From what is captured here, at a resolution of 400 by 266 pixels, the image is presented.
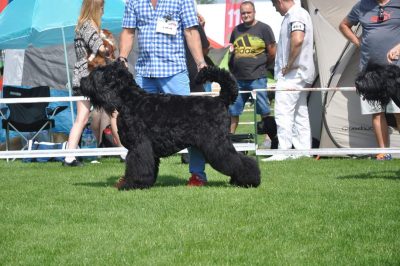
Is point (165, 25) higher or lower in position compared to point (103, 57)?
higher

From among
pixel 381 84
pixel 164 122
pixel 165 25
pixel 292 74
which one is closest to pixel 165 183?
pixel 164 122

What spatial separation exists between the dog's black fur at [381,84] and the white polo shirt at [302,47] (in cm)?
233

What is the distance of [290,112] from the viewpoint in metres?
9.51

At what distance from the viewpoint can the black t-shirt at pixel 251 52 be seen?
33.7ft

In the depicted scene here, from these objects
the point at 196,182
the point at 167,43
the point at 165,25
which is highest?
the point at 165,25

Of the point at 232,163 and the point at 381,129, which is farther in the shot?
the point at 381,129

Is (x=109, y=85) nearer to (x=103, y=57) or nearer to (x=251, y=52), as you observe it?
(x=103, y=57)

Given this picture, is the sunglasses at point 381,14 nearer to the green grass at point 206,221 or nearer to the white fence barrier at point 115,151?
the white fence barrier at point 115,151

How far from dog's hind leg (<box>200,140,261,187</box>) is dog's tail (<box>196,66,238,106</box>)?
374mm

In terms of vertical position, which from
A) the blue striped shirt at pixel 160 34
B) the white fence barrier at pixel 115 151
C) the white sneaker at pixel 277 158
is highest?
the blue striped shirt at pixel 160 34

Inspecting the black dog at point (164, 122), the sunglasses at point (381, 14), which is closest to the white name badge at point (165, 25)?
the black dog at point (164, 122)

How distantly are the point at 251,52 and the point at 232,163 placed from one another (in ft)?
13.8

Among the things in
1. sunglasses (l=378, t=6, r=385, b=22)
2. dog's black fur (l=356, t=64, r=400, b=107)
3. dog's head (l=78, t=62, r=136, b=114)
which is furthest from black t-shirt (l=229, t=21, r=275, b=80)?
dog's head (l=78, t=62, r=136, b=114)

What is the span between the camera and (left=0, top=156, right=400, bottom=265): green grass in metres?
4.14
